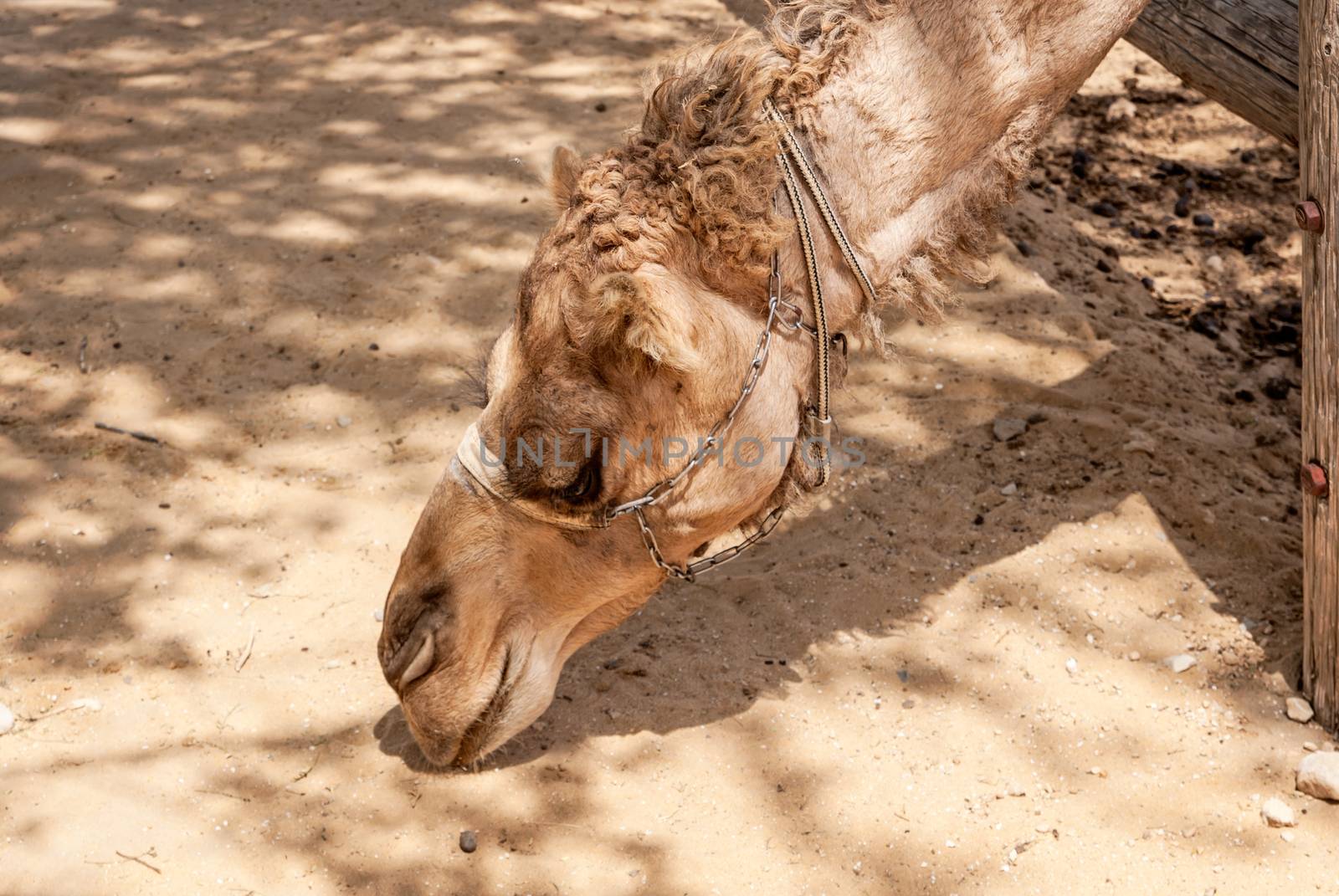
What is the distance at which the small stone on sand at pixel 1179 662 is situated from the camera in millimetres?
3545

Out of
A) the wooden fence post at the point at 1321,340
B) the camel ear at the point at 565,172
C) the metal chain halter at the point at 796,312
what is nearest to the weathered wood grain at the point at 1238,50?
the wooden fence post at the point at 1321,340

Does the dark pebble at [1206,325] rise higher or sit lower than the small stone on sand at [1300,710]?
higher

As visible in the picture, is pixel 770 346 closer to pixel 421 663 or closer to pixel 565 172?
pixel 565 172

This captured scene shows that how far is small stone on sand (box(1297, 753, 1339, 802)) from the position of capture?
3.07 meters

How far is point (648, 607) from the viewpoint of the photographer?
394 cm

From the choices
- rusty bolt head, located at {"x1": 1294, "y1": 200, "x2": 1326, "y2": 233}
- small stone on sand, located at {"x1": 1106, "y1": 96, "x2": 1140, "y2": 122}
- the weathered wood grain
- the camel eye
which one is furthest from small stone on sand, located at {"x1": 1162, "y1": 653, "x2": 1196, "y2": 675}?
small stone on sand, located at {"x1": 1106, "y1": 96, "x2": 1140, "y2": 122}

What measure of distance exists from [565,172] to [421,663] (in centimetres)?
130

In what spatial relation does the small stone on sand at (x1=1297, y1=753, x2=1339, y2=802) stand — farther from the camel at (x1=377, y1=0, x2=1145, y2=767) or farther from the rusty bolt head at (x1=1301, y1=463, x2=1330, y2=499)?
the camel at (x1=377, y1=0, x2=1145, y2=767)

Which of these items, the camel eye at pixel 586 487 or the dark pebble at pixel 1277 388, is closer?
the camel eye at pixel 586 487

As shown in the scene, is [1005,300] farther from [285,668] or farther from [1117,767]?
[285,668]

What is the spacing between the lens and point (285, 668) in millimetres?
3697

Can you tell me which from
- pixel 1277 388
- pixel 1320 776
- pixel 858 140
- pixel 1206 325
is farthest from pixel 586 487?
pixel 1206 325

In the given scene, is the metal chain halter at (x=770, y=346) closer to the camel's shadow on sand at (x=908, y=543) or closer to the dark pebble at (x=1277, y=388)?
the camel's shadow on sand at (x=908, y=543)

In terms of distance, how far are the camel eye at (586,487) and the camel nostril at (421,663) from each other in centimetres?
54
